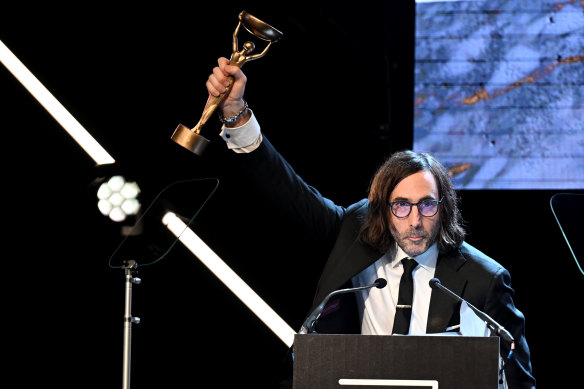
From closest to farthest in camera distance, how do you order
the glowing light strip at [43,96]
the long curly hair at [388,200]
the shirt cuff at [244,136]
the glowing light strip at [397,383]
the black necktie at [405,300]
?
the glowing light strip at [397,383] < the shirt cuff at [244,136] < the black necktie at [405,300] < the long curly hair at [388,200] < the glowing light strip at [43,96]

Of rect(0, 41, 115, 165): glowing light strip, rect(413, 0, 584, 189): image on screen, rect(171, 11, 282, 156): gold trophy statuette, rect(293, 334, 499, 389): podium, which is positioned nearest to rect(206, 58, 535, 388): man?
rect(171, 11, 282, 156): gold trophy statuette

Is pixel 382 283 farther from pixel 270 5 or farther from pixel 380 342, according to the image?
pixel 270 5

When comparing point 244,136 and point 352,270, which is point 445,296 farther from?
point 244,136

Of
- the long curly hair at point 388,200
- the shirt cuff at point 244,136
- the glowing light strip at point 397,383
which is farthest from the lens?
the long curly hair at point 388,200

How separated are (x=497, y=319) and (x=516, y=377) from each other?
8.1 inches

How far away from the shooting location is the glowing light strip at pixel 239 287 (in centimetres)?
346

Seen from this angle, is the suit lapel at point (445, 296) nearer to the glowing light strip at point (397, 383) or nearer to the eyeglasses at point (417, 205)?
the eyeglasses at point (417, 205)

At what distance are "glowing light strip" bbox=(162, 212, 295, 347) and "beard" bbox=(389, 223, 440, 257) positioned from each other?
1.15 meters

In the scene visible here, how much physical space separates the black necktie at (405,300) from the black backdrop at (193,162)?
1.08m

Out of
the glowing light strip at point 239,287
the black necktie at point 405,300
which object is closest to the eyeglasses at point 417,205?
the black necktie at point 405,300

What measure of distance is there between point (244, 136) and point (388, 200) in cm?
57

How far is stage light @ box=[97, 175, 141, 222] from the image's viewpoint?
248cm

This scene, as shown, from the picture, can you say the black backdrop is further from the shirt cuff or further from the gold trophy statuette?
the gold trophy statuette

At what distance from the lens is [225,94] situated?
78.7 inches
